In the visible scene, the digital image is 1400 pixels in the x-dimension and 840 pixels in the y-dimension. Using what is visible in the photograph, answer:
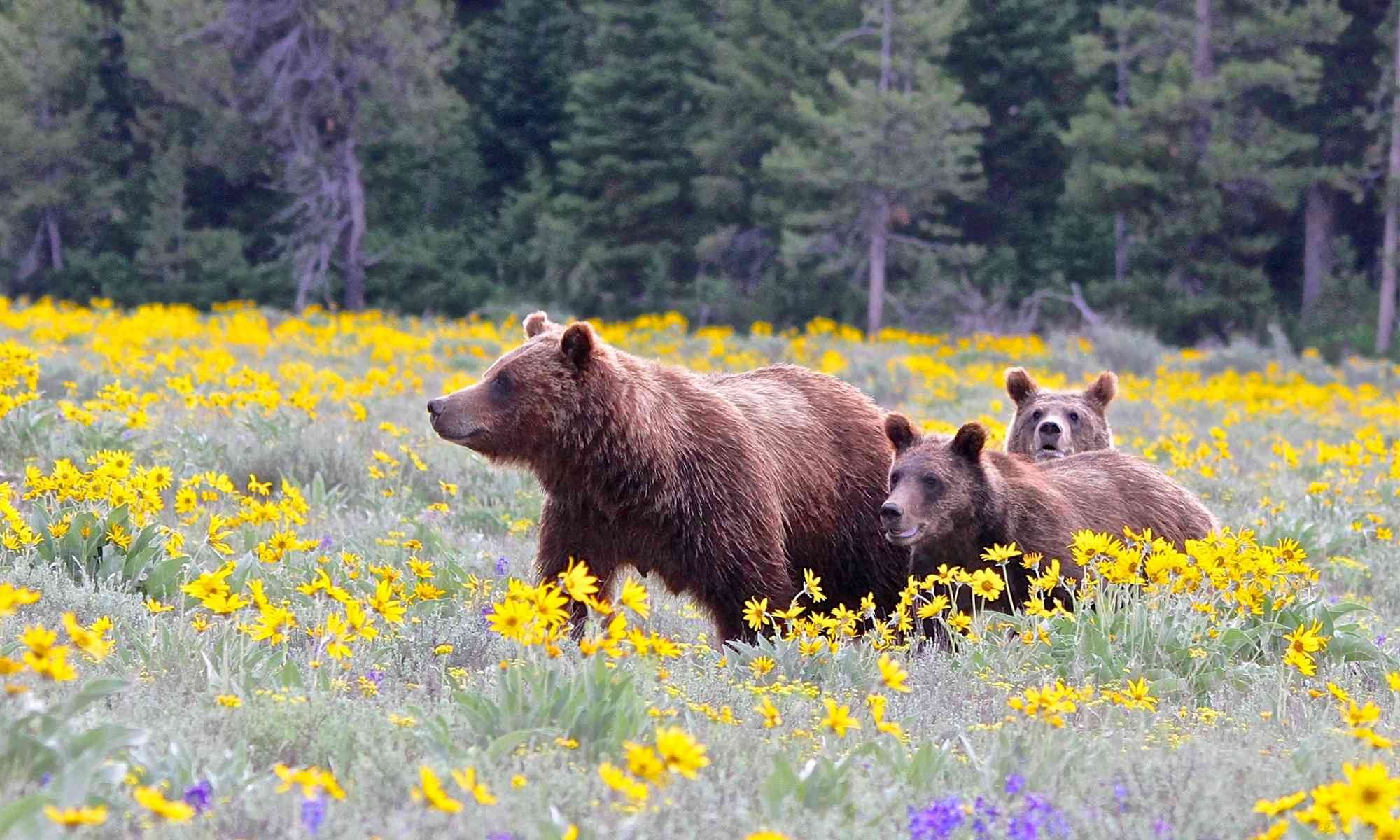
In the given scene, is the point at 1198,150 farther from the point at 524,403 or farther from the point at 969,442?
the point at 524,403

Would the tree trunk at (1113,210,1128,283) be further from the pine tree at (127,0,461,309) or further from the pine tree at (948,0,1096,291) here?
the pine tree at (127,0,461,309)

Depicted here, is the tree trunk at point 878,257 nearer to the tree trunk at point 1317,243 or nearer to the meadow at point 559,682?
the tree trunk at point 1317,243

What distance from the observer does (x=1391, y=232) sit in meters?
24.1

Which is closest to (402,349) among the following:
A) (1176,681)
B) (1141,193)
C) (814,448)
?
(814,448)

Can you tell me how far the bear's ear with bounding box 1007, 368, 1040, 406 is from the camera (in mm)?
7301

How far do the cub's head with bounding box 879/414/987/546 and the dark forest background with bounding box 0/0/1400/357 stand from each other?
54.1 feet

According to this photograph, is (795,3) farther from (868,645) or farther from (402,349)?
(868,645)

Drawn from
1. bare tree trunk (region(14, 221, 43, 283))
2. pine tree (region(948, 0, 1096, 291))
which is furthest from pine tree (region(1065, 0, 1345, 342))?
bare tree trunk (region(14, 221, 43, 283))

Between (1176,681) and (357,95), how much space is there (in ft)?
76.4

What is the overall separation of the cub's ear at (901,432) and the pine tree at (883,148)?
1850 cm

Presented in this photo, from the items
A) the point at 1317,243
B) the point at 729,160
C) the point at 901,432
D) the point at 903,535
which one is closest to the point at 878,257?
the point at 729,160

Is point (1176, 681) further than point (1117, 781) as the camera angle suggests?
Yes

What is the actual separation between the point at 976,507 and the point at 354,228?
72.8 ft

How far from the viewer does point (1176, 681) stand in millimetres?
4164
